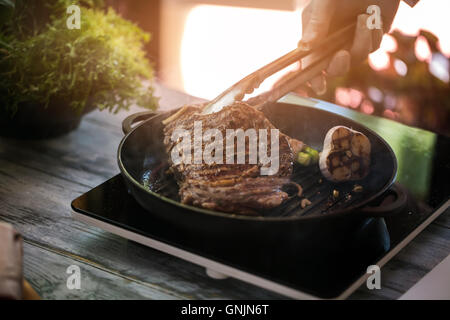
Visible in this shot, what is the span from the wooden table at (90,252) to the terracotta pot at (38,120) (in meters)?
0.11

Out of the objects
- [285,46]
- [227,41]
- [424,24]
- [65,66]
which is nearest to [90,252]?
[65,66]

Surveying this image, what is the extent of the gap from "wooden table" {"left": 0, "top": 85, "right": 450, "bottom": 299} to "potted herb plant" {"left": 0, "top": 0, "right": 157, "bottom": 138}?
0.16 metres

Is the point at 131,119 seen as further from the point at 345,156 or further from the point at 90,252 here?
the point at 345,156

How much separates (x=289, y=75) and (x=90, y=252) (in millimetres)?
871

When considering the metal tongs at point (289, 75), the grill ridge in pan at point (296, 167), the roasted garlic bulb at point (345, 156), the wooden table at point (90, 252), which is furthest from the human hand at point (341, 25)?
the wooden table at point (90, 252)

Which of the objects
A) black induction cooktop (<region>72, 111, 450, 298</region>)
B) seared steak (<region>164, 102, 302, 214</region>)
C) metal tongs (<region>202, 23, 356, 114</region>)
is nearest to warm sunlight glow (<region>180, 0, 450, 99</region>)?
metal tongs (<region>202, 23, 356, 114</region>)

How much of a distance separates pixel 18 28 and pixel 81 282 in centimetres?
123

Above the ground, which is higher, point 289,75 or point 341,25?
point 341,25

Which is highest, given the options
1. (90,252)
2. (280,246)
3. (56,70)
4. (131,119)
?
(56,70)

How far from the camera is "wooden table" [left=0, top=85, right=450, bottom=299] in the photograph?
49.0 inches

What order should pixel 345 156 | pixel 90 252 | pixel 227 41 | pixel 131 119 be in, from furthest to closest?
pixel 227 41, pixel 131 119, pixel 345 156, pixel 90 252

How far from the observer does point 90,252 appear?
1380 millimetres

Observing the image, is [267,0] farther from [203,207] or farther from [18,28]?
[203,207]
